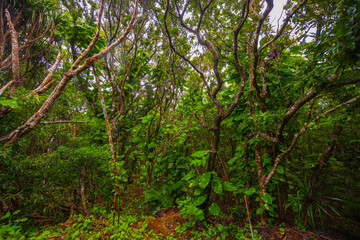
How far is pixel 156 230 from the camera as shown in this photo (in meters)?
2.72

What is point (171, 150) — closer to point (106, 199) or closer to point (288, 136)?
point (106, 199)

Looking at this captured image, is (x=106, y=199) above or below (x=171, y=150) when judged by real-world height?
below

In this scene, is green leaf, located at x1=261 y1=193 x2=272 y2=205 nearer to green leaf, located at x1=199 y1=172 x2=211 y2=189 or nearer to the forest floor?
the forest floor

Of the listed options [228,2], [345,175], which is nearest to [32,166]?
[228,2]

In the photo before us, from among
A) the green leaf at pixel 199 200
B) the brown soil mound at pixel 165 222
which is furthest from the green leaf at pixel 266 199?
the brown soil mound at pixel 165 222

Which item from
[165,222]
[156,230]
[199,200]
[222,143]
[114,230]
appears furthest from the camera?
[222,143]

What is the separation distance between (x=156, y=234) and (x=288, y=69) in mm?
3657

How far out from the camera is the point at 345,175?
8.36 ft

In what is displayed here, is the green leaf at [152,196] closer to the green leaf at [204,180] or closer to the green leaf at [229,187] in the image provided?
the green leaf at [204,180]

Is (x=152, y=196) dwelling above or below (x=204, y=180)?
below

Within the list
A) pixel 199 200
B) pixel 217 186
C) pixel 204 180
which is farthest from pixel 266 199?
pixel 199 200

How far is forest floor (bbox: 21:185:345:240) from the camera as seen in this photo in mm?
2080

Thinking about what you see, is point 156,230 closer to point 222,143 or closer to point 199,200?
point 199,200

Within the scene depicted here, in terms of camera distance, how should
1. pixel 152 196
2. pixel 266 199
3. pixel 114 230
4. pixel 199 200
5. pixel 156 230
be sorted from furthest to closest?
pixel 152 196 < pixel 156 230 < pixel 199 200 < pixel 114 230 < pixel 266 199
